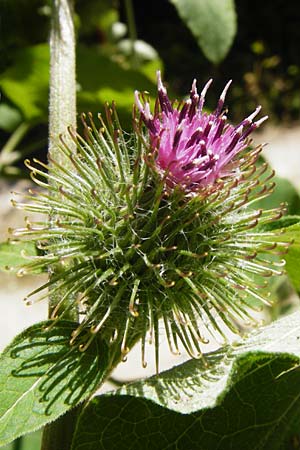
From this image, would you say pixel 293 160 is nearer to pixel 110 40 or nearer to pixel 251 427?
pixel 110 40

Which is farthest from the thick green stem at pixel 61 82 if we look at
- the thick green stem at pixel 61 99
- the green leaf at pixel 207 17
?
the green leaf at pixel 207 17

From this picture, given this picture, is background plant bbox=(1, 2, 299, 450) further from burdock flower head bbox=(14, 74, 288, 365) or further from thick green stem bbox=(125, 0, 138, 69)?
thick green stem bbox=(125, 0, 138, 69)

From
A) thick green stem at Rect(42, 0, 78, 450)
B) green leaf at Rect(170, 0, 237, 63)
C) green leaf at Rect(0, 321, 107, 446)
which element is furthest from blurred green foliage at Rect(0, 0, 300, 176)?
green leaf at Rect(0, 321, 107, 446)

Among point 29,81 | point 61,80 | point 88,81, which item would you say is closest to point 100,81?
point 88,81

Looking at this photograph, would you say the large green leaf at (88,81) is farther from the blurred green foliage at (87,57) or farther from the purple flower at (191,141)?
the purple flower at (191,141)

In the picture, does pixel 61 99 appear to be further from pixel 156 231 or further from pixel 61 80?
pixel 156 231

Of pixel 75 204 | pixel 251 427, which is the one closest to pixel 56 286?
pixel 75 204
